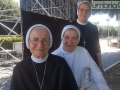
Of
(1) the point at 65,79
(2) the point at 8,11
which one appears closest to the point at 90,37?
(1) the point at 65,79

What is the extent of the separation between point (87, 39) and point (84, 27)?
15 cm

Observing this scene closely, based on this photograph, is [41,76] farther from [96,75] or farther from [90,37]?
[90,37]

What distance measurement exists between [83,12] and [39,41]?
37.1 inches

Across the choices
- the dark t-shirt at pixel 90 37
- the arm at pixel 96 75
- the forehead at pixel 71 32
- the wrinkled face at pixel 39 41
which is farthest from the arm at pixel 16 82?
the dark t-shirt at pixel 90 37

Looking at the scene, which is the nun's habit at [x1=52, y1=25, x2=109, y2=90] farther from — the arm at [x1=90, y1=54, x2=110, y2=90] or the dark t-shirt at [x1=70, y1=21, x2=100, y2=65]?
the dark t-shirt at [x1=70, y1=21, x2=100, y2=65]

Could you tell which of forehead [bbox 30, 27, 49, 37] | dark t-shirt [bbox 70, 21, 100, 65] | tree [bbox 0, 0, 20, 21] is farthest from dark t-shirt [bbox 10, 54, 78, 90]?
tree [bbox 0, 0, 20, 21]

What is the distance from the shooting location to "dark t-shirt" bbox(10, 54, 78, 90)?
191cm

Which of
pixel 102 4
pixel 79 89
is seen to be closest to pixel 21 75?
pixel 79 89

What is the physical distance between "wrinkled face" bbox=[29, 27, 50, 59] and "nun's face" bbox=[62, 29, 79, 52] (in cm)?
35

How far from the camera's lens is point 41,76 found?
1917mm

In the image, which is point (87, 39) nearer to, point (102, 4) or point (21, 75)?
point (21, 75)

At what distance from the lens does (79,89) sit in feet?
7.29

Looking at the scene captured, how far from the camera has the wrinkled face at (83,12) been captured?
8.68 feet

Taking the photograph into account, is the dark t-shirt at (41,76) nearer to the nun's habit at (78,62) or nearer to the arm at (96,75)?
the nun's habit at (78,62)
